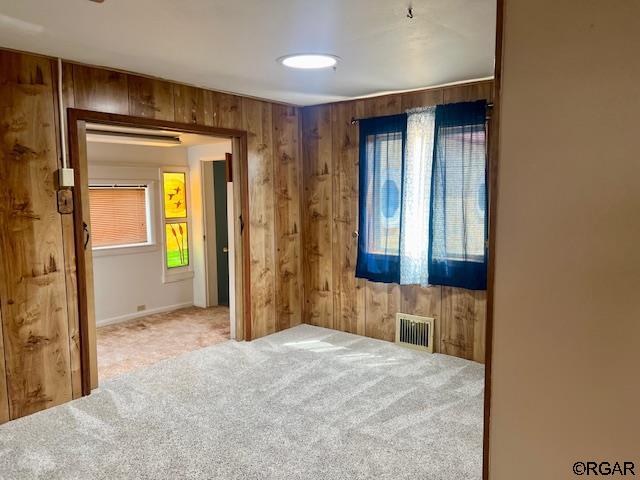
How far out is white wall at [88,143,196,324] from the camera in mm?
5250

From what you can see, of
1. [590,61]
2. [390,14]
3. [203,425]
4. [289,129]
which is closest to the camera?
[590,61]

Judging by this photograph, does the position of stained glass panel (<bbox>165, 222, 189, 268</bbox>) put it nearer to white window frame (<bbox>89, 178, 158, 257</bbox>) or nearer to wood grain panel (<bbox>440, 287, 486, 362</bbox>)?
white window frame (<bbox>89, 178, 158, 257</bbox>)

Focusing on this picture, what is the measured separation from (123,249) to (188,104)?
2380mm

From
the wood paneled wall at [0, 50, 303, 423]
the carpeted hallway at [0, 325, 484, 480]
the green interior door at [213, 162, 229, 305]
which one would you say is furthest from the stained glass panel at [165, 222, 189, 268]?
the wood paneled wall at [0, 50, 303, 423]

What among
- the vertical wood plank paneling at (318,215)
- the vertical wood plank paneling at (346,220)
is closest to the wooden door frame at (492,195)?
the vertical wood plank paneling at (346,220)

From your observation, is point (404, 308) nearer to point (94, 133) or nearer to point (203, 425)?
point (203, 425)

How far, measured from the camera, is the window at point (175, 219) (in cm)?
583

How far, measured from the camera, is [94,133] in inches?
189

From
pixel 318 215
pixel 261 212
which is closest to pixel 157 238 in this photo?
pixel 261 212

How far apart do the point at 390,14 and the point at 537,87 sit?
142cm

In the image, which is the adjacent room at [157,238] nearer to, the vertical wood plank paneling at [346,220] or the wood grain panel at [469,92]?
the vertical wood plank paneling at [346,220]

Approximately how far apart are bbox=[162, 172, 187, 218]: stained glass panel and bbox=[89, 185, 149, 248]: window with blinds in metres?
0.25

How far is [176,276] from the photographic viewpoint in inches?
235

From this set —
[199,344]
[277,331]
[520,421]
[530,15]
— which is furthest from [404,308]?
[530,15]
